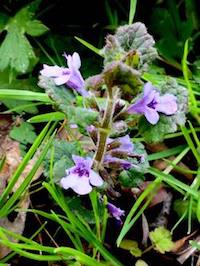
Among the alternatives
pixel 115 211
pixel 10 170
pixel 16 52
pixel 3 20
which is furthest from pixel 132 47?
pixel 3 20

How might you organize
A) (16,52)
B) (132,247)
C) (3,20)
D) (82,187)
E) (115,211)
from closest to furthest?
(82,187)
(115,211)
(132,247)
(16,52)
(3,20)

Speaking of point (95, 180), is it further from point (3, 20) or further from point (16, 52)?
point (3, 20)

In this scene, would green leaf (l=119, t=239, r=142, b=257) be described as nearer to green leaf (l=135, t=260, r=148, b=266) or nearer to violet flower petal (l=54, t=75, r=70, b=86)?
green leaf (l=135, t=260, r=148, b=266)

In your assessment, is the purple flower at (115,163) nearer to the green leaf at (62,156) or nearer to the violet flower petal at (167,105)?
the green leaf at (62,156)

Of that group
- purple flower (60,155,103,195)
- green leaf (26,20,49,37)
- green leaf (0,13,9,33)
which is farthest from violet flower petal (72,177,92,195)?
green leaf (0,13,9,33)

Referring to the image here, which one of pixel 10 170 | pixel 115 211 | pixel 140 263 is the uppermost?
pixel 10 170

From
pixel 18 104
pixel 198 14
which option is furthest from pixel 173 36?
pixel 18 104
